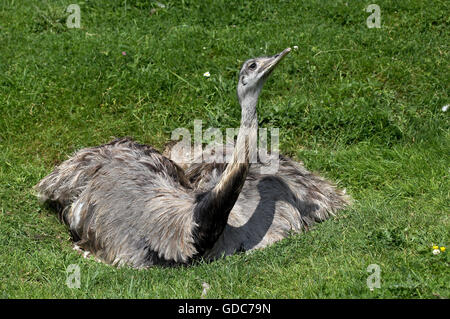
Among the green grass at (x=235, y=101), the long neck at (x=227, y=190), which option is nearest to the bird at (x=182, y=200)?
the long neck at (x=227, y=190)

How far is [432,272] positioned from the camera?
17.0 feet

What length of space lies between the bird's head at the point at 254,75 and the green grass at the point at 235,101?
4.06 ft

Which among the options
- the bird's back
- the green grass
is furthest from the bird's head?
the green grass

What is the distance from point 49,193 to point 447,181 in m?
3.67

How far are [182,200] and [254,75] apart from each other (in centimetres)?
134

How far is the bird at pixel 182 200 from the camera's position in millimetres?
5883

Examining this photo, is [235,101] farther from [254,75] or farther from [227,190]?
[227,190]

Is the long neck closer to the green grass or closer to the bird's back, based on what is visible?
the bird's back

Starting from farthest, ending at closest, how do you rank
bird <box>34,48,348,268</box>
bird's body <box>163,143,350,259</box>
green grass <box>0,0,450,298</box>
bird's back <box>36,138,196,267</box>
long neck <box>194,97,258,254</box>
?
bird's body <box>163,143,350,259</box> → bird's back <box>36,138,196,267</box> → green grass <box>0,0,450,298</box> → bird <box>34,48,348,268</box> → long neck <box>194,97,258,254</box>

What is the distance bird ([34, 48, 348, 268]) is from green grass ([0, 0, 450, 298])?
211 millimetres

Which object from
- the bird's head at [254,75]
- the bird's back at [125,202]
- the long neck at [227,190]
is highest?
the bird's head at [254,75]

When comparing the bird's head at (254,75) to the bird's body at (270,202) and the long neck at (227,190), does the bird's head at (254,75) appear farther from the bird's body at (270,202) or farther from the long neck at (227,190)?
the bird's body at (270,202)

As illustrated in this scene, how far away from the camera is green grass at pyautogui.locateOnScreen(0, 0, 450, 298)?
6207 mm

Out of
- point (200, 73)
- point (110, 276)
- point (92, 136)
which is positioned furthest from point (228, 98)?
point (110, 276)
